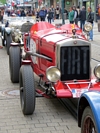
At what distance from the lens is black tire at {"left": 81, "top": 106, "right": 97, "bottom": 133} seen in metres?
3.76

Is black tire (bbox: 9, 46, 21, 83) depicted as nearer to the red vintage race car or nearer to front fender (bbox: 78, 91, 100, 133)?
the red vintage race car

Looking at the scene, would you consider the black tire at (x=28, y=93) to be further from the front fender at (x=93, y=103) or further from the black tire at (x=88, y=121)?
the black tire at (x=88, y=121)

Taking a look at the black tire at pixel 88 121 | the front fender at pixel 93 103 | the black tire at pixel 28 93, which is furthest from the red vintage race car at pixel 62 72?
the black tire at pixel 88 121

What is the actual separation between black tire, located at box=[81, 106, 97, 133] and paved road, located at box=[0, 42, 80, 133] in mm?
1246

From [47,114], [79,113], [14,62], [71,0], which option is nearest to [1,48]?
[14,62]

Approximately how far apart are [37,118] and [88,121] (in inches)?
81.0

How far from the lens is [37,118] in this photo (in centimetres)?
584

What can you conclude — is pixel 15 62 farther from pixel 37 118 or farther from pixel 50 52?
pixel 37 118

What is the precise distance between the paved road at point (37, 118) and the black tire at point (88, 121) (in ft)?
4.09

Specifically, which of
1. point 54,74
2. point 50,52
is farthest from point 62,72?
point 50,52

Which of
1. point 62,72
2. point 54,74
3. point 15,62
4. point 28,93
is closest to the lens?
point 28,93

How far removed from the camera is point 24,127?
543 centimetres

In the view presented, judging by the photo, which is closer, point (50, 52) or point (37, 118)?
point (37, 118)

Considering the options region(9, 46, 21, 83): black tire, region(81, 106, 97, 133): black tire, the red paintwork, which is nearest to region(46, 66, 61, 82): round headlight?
the red paintwork
